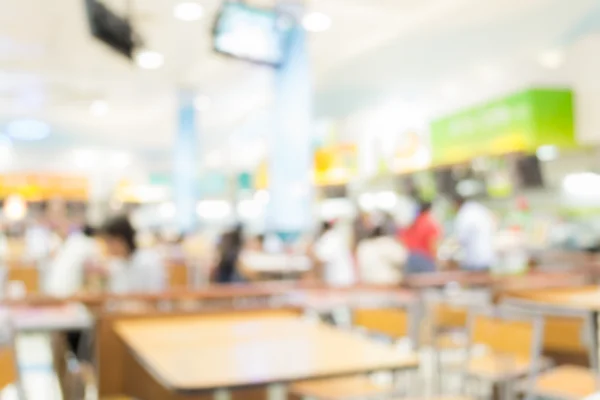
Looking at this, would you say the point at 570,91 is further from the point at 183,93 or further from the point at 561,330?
the point at 183,93

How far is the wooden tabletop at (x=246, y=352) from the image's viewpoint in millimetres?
2246

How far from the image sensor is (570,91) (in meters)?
7.45

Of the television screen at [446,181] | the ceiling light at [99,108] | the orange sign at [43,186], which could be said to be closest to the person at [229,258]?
the television screen at [446,181]

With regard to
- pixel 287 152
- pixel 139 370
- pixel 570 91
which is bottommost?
pixel 139 370

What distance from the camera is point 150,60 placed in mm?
9695

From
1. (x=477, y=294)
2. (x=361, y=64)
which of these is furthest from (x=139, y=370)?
(x=361, y=64)

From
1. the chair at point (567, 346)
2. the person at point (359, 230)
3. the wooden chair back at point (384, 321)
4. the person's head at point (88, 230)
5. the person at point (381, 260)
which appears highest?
the person's head at point (88, 230)

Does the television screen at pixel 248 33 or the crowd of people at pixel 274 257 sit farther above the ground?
the television screen at pixel 248 33

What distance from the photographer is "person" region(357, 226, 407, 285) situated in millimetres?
6324

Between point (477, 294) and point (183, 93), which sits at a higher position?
point (183, 93)

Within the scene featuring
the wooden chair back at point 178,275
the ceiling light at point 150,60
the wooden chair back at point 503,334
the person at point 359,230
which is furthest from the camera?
the ceiling light at point 150,60

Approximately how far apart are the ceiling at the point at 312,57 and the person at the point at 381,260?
2.61 meters

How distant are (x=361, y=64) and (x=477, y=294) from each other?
5113 millimetres

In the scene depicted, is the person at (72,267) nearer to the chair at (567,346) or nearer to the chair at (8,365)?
the chair at (8,365)
